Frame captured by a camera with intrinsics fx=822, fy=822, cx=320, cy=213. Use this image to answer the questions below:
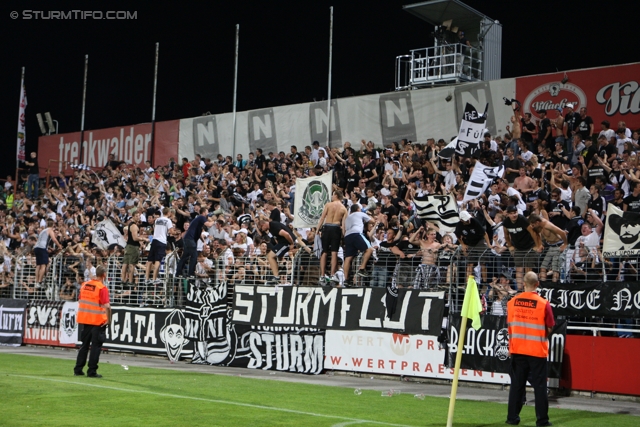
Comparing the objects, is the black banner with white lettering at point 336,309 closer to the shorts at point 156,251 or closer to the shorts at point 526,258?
the shorts at point 526,258

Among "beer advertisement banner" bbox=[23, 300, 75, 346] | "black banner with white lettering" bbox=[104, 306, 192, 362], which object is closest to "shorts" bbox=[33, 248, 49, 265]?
"beer advertisement banner" bbox=[23, 300, 75, 346]

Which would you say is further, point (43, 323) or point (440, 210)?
point (43, 323)

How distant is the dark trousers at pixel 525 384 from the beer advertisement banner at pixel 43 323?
16890 mm

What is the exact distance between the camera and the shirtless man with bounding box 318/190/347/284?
17766mm

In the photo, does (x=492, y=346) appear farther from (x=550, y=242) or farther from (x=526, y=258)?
(x=550, y=242)

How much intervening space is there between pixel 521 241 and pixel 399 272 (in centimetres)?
272

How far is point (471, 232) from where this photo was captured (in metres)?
16.3

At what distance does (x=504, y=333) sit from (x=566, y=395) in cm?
153

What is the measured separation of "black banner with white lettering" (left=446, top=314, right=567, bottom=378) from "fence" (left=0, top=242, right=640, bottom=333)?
337 millimetres

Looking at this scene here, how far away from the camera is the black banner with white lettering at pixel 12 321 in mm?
25797

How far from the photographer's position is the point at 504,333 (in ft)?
50.2

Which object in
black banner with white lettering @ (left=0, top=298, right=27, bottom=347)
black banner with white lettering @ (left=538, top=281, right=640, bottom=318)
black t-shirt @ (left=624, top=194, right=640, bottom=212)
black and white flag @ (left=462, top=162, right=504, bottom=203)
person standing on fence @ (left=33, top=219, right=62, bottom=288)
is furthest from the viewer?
black banner with white lettering @ (left=0, top=298, right=27, bottom=347)

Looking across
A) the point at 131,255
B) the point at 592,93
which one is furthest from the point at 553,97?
the point at 131,255

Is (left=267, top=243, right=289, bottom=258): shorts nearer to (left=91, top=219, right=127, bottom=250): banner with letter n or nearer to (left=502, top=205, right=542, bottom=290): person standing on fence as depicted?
(left=502, top=205, right=542, bottom=290): person standing on fence
